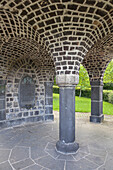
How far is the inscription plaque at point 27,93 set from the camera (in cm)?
602

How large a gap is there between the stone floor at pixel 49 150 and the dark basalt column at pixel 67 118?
0.68ft

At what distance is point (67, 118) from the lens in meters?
3.36

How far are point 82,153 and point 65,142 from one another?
1.72 feet

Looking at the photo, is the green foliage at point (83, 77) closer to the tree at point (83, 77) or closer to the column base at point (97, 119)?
the tree at point (83, 77)

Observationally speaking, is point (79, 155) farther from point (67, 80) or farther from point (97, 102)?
point (97, 102)

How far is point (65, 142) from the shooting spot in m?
3.39

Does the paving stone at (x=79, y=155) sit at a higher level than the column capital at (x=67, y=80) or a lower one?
lower

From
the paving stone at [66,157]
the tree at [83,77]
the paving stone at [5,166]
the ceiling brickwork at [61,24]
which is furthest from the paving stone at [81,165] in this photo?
the tree at [83,77]

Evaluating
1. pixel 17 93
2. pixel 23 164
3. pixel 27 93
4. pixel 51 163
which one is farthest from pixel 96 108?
pixel 23 164

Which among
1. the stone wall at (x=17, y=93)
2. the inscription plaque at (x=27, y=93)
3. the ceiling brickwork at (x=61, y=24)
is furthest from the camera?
the inscription plaque at (x=27, y=93)

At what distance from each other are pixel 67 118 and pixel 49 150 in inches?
40.6

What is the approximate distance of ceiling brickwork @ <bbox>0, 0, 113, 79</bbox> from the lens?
2684 millimetres

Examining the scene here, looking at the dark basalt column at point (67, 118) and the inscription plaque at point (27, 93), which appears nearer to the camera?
the dark basalt column at point (67, 118)

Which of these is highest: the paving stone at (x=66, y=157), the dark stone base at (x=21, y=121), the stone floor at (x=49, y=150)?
the dark stone base at (x=21, y=121)
